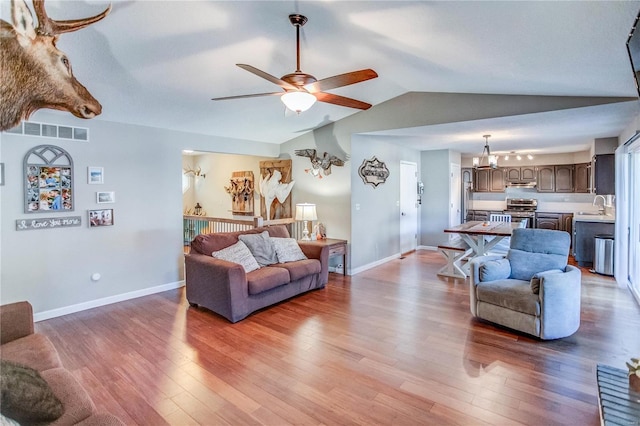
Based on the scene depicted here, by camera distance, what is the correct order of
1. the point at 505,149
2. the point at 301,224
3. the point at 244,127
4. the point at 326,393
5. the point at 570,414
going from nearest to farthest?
the point at 570,414
the point at 326,393
the point at 244,127
the point at 301,224
the point at 505,149

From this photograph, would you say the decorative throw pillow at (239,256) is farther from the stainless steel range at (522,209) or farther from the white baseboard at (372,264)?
the stainless steel range at (522,209)

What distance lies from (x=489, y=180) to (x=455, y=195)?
5.21 ft

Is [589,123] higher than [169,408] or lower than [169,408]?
higher

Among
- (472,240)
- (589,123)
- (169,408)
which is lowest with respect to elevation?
(169,408)

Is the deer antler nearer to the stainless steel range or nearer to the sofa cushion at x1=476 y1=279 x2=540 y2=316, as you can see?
the sofa cushion at x1=476 y1=279 x2=540 y2=316

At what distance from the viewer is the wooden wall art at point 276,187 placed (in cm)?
646

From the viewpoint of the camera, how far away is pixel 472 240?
17.9 ft

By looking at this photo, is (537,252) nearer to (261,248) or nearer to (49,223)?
(261,248)

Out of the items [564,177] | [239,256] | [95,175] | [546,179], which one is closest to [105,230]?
[95,175]

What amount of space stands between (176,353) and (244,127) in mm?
3486

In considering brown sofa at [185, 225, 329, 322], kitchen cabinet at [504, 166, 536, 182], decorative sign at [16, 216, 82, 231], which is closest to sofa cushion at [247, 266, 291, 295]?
brown sofa at [185, 225, 329, 322]

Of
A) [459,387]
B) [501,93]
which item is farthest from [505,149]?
[459,387]

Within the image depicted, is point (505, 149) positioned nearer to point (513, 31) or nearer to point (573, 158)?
point (573, 158)

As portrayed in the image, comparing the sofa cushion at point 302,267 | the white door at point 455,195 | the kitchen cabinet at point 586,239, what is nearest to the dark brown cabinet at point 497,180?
the white door at point 455,195
